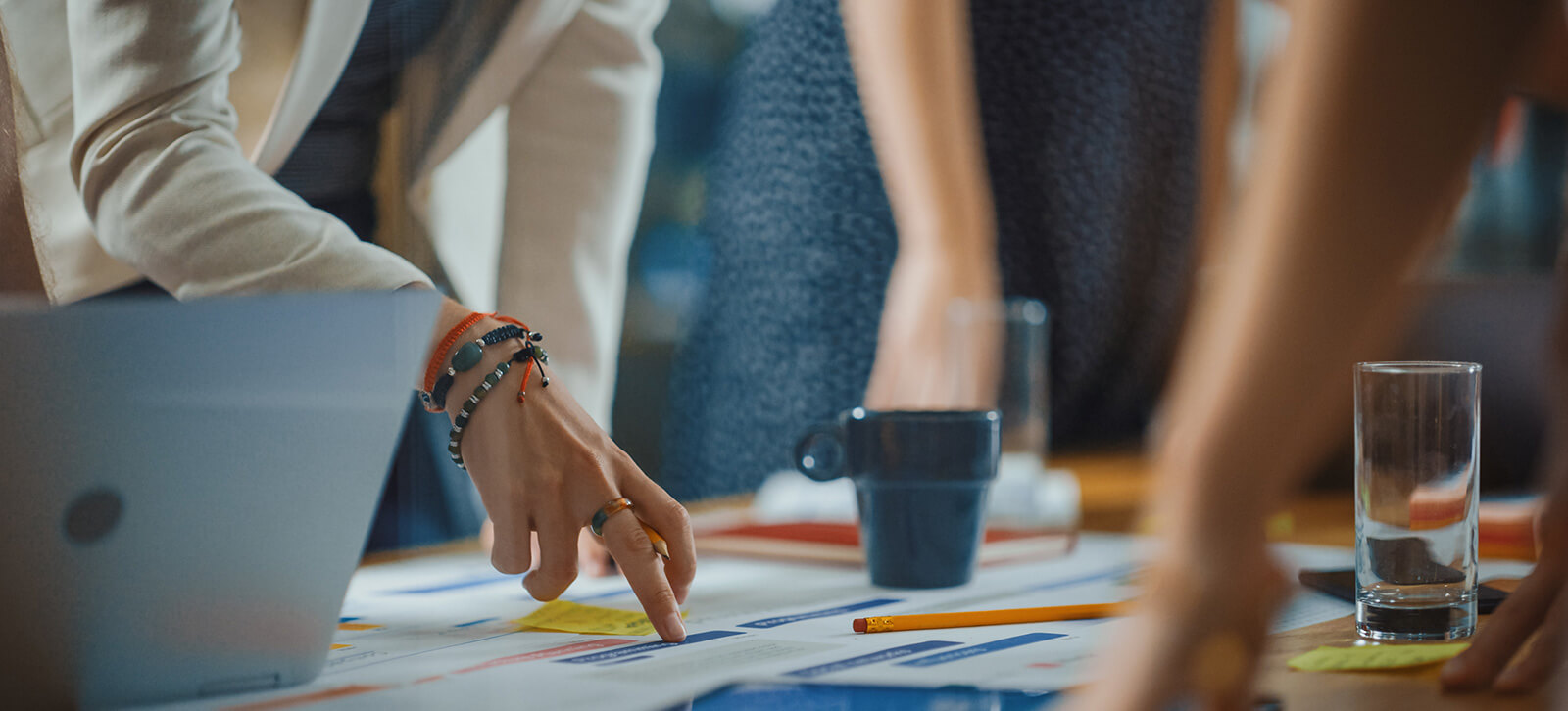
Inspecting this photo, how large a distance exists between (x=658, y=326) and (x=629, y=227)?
0.47 meters

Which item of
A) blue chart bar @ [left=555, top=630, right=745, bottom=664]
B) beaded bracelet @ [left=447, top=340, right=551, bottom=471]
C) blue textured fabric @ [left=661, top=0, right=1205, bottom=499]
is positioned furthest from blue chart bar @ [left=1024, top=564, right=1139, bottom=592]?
blue textured fabric @ [left=661, top=0, right=1205, bottom=499]

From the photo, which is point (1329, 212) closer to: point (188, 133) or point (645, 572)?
point (645, 572)

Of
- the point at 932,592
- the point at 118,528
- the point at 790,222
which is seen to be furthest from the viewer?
the point at 790,222

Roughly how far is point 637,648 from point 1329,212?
392 millimetres

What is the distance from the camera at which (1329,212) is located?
31cm

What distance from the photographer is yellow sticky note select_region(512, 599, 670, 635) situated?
0.64m

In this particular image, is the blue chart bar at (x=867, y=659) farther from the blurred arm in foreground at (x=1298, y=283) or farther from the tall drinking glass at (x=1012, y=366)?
the tall drinking glass at (x=1012, y=366)

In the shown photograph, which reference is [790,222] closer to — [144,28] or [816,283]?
[816,283]

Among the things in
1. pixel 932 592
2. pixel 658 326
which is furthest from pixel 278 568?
pixel 658 326

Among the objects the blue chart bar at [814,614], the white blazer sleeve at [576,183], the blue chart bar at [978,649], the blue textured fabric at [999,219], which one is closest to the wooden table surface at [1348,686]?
the blue chart bar at [978,649]

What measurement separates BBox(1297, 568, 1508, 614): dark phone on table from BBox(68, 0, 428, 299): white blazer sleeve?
515mm

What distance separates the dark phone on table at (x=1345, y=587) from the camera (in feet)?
2.09

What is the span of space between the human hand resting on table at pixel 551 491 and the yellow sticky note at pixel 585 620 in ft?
0.10

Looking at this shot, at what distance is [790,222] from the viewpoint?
174cm
